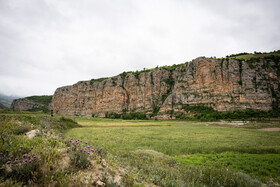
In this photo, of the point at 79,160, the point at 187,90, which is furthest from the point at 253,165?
the point at 187,90

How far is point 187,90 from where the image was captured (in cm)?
9062

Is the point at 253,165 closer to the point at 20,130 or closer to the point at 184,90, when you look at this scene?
the point at 20,130

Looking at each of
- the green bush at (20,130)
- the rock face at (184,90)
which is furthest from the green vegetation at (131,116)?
the green bush at (20,130)

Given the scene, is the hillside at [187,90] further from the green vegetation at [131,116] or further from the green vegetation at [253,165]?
the green vegetation at [253,165]

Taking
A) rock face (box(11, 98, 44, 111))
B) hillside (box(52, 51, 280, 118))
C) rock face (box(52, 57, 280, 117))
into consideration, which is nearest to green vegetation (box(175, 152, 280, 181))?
rock face (box(52, 57, 280, 117))

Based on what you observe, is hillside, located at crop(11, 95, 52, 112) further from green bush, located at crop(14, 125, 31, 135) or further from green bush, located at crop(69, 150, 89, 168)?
green bush, located at crop(69, 150, 89, 168)

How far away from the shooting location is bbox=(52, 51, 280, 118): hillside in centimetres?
7250

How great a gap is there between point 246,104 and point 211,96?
1712 centimetres

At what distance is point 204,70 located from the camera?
283 ft

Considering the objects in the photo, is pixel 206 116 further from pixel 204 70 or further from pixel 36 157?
pixel 36 157

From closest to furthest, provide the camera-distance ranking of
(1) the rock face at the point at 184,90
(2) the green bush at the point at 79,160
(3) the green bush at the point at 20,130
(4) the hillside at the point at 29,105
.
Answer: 1. (2) the green bush at the point at 79,160
2. (3) the green bush at the point at 20,130
3. (1) the rock face at the point at 184,90
4. (4) the hillside at the point at 29,105

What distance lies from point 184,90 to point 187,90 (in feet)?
6.74

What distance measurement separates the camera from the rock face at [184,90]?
2849 inches

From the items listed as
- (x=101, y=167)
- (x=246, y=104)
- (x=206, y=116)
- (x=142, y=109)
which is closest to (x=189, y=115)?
(x=206, y=116)
